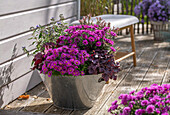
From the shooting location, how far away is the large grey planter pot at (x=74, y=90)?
2.40 metres

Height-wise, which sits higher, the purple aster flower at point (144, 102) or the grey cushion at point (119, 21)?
the grey cushion at point (119, 21)

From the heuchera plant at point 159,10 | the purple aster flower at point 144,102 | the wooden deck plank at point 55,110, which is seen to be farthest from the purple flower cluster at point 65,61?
the heuchera plant at point 159,10

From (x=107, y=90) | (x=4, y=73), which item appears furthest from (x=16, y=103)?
(x=107, y=90)

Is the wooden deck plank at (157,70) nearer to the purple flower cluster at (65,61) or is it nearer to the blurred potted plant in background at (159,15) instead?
the blurred potted plant in background at (159,15)

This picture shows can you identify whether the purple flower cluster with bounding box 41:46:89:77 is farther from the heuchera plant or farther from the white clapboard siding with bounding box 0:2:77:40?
the heuchera plant

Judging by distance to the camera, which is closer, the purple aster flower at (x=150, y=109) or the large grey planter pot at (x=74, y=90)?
the purple aster flower at (x=150, y=109)

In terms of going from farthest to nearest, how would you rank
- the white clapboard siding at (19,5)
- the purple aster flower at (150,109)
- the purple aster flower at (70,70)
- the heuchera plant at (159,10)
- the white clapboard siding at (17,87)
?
1. the heuchera plant at (159,10)
2. the white clapboard siding at (17,87)
3. the white clapboard siding at (19,5)
4. the purple aster flower at (70,70)
5. the purple aster flower at (150,109)

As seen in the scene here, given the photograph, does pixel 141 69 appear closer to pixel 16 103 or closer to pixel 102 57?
pixel 102 57

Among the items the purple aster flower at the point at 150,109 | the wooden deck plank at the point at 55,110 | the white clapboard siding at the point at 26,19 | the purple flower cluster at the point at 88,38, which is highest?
the white clapboard siding at the point at 26,19

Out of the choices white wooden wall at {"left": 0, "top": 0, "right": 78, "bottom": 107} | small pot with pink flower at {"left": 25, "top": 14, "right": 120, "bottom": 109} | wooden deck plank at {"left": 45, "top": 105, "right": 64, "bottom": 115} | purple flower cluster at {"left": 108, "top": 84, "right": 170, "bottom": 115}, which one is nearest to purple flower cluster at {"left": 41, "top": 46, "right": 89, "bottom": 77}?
small pot with pink flower at {"left": 25, "top": 14, "right": 120, "bottom": 109}

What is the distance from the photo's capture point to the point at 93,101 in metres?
2.56

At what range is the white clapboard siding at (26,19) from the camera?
2.60 metres

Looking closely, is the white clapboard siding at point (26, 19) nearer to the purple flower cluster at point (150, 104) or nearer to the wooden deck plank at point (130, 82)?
the wooden deck plank at point (130, 82)

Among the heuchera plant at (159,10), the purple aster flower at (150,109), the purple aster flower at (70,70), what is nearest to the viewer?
the purple aster flower at (150,109)
